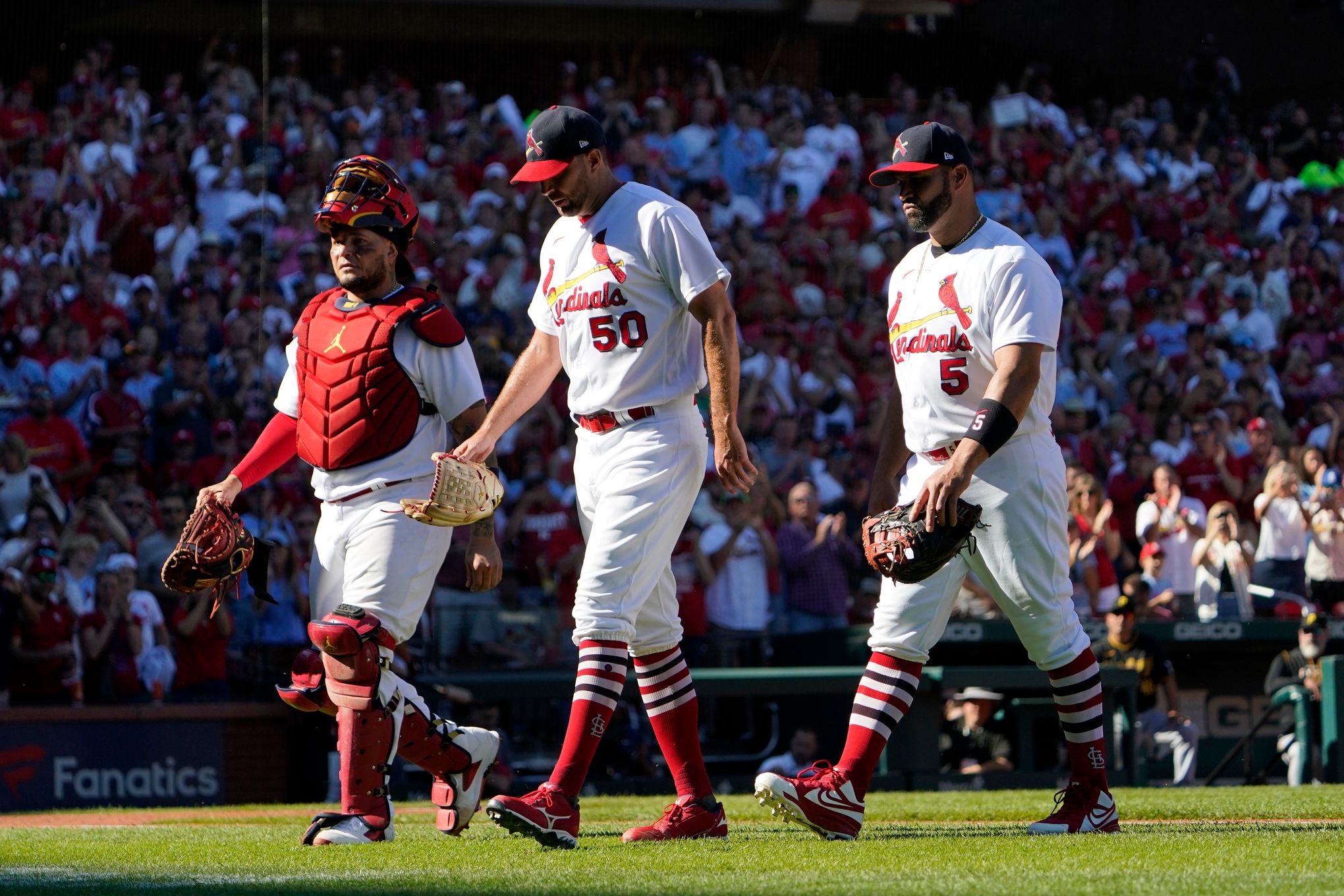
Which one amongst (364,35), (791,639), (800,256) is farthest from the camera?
(364,35)

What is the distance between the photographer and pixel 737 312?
15.5 m

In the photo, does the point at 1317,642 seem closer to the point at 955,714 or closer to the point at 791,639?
the point at 955,714

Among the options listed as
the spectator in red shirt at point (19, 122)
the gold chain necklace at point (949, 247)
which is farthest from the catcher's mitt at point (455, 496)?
→ the spectator in red shirt at point (19, 122)

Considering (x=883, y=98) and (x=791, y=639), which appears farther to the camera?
(x=883, y=98)

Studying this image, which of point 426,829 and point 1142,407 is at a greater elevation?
point 1142,407

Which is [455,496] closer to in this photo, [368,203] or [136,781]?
[368,203]

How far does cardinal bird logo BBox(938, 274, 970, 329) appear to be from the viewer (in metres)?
5.27

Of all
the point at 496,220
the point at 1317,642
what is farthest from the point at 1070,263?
the point at 1317,642

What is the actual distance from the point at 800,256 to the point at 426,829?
10426mm

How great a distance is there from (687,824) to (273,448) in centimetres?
186

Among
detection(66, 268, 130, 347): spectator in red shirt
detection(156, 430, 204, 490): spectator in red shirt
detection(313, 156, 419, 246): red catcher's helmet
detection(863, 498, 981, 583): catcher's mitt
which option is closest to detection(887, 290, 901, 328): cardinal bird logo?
detection(863, 498, 981, 583): catcher's mitt

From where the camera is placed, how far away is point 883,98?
20172 mm

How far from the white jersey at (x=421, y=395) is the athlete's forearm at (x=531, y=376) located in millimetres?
108

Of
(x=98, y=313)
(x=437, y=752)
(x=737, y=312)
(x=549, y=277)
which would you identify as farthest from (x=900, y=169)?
(x=737, y=312)
